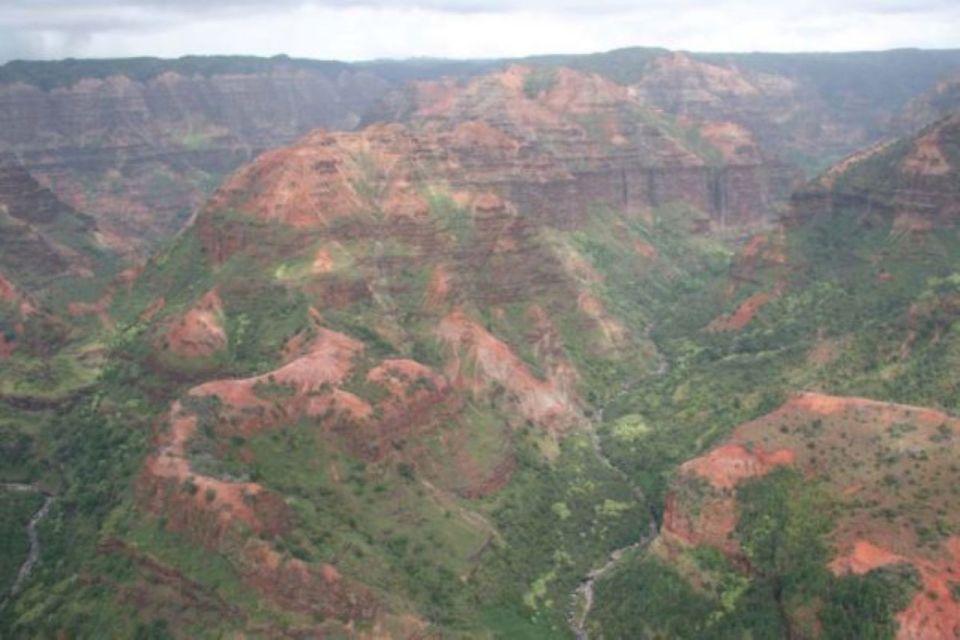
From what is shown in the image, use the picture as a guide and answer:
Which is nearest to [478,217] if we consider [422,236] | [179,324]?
[422,236]

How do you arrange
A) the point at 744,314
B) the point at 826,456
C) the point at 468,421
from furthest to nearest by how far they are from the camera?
the point at 744,314 → the point at 468,421 → the point at 826,456

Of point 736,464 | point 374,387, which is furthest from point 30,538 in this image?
point 736,464

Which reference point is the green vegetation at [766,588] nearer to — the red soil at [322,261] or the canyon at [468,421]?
the canyon at [468,421]

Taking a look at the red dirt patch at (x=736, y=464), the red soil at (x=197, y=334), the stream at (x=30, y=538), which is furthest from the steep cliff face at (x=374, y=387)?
the red dirt patch at (x=736, y=464)

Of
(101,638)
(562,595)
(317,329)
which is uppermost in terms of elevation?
(317,329)

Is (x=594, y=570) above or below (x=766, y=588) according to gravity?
below

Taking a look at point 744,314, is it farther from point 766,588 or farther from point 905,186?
point 766,588

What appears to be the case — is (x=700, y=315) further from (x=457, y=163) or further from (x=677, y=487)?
(x=677, y=487)

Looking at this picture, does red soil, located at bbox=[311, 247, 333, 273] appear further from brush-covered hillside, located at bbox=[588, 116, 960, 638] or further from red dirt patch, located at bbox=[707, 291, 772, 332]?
red dirt patch, located at bbox=[707, 291, 772, 332]
